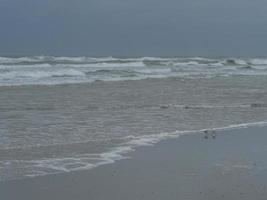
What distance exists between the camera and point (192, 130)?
1020 cm

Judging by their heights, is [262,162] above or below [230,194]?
above

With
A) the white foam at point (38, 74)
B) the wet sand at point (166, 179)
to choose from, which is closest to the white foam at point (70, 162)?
the wet sand at point (166, 179)

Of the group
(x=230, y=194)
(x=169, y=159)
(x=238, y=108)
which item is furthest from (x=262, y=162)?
(x=238, y=108)

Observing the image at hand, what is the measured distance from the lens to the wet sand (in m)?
5.55

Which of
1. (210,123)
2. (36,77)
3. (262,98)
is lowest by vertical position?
(210,123)

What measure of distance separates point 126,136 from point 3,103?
6584 mm

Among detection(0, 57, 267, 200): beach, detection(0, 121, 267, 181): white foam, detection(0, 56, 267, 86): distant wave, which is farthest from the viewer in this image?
detection(0, 56, 267, 86): distant wave

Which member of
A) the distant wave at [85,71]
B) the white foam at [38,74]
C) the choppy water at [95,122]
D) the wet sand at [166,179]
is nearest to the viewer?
the wet sand at [166,179]

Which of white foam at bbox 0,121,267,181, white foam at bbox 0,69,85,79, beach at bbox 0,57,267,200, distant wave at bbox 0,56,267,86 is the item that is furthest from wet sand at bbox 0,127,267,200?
white foam at bbox 0,69,85,79

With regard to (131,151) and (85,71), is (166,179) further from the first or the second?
(85,71)

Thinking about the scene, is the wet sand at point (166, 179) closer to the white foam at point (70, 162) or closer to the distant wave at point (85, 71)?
the white foam at point (70, 162)

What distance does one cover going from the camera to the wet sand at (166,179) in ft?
18.2

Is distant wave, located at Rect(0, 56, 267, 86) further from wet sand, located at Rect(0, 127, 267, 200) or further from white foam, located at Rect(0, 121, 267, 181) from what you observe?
wet sand, located at Rect(0, 127, 267, 200)

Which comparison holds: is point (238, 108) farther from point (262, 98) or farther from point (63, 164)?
point (63, 164)
